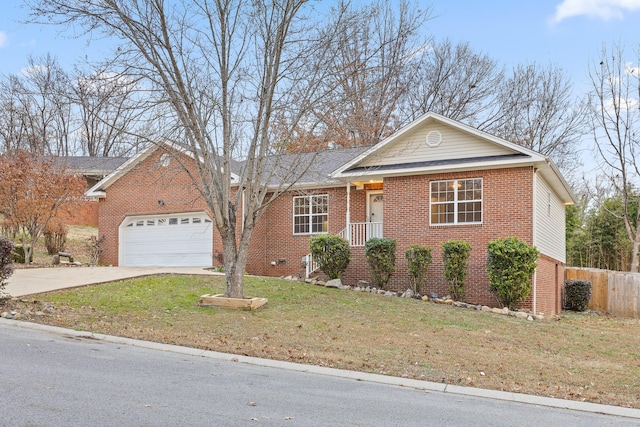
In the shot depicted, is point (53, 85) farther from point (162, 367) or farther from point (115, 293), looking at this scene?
point (162, 367)

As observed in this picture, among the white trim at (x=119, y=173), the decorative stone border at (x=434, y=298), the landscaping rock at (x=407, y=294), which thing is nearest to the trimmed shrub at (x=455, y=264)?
the decorative stone border at (x=434, y=298)

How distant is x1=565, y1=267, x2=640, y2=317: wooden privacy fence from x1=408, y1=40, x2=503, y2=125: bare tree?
45.7 ft

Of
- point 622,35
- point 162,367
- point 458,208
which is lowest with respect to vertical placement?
point 162,367

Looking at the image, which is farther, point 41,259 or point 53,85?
point 41,259

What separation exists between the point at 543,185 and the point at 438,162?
11.7 ft

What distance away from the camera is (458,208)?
1700 centimetres

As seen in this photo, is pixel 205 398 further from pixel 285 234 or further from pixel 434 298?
pixel 285 234

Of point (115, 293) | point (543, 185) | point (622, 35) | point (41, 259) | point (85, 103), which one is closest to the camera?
point (85, 103)

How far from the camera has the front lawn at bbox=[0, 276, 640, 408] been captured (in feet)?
25.6

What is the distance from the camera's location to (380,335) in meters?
10.2


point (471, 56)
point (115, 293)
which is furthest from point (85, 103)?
point (471, 56)

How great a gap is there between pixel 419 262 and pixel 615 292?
892 cm

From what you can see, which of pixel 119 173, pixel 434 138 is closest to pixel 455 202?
pixel 434 138

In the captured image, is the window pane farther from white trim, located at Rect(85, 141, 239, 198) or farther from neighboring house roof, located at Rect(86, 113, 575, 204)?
white trim, located at Rect(85, 141, 239, 198)
